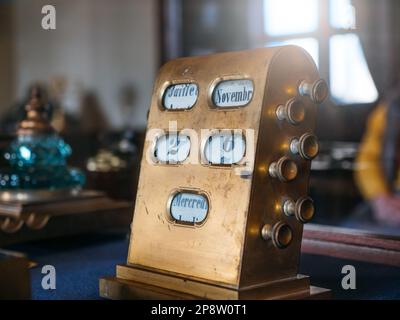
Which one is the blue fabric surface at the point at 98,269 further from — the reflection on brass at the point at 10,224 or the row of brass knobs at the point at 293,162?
the row of brass knobs at the point at 293,162

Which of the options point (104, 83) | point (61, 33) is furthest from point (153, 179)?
point (61, 33)

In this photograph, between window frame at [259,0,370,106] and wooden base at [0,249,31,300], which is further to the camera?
window frame at [259,0,370,106]

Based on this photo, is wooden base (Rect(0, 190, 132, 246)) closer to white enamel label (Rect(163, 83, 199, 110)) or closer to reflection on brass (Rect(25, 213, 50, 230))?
reflection on brass (Rect(25, 213, 50, 230))

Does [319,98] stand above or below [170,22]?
below

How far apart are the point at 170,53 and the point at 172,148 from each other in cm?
498

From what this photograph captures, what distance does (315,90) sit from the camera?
1003mm

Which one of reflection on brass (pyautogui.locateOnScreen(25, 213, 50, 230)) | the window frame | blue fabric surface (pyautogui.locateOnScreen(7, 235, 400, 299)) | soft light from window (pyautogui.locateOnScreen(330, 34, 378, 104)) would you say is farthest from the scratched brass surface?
soft light from window (pyautogui.locateOnScreen(330, 34, 378, 104))

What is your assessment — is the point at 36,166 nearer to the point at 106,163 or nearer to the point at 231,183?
the point at 106,163

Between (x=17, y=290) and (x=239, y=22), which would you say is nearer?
(x=17, y=290)

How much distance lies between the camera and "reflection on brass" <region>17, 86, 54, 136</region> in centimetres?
162

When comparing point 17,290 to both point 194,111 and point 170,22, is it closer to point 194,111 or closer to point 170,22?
point 194,111

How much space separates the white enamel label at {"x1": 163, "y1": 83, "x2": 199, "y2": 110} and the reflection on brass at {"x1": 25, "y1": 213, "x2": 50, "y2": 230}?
572 mm

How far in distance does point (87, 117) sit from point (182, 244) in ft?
18.9
